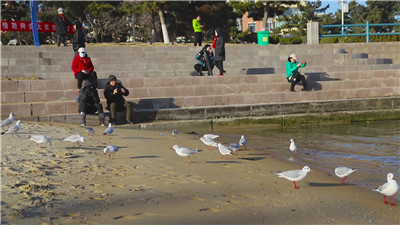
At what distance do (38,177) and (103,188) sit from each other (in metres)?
1.02

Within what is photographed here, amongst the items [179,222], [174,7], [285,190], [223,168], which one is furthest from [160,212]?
[174,7]

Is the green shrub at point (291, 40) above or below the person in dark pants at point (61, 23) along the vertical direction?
below

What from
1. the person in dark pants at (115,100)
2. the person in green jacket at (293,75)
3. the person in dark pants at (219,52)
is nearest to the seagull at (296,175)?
the person in dark pants at (115,100)

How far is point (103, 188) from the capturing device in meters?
6.68

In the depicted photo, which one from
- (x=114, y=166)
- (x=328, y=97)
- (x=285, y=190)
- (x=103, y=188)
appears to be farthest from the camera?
(x=328, y=97)

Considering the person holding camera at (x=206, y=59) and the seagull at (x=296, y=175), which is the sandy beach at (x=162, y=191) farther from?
the person holding camera at (x=206, y=59)

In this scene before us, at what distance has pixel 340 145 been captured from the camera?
1166 centimetres

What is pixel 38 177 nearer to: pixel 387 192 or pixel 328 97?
pixel 387 192

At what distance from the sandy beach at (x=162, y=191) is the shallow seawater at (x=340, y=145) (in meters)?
0.75

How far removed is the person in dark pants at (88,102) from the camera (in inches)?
528

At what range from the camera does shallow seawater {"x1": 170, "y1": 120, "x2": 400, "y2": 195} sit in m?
9.16

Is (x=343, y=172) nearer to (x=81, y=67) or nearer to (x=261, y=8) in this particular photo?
(x=81, y=67)

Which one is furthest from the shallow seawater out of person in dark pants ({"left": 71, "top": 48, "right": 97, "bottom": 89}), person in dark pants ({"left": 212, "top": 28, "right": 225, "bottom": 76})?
person in dark pants ({"left": 212, "top": 28, "right": 225, "bottom": 76})

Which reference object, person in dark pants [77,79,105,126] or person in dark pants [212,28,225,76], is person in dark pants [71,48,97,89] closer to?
person in dark pants [77,79,105,126]
